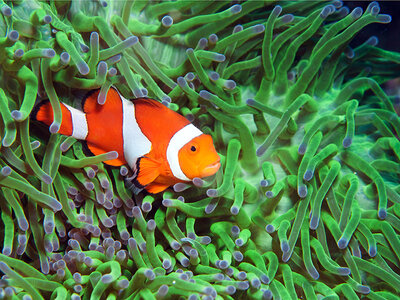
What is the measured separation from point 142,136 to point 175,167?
166mm

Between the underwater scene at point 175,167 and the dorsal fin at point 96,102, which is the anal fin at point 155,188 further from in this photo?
the dorsal fin at point 96,102

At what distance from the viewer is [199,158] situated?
1.21 metres

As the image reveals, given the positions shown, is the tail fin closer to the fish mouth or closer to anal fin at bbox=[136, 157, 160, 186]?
anal fin at bbox=[136, 157, 160, 186]

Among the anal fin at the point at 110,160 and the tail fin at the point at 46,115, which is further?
the anal fin at the point at 110,160

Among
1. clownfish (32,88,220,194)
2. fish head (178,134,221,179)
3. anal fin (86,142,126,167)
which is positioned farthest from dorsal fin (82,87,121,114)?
fish head (178,134,221,179)

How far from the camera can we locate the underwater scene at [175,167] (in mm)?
1171

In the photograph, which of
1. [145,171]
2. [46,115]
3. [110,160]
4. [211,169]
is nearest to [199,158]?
[211,169]

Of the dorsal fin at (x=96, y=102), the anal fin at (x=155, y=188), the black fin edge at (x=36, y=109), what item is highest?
the black fin edge at (x=36, y=109)

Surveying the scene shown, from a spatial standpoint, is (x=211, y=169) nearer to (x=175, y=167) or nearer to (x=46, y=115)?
→ (x=175, y=167)

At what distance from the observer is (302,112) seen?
1514 mm

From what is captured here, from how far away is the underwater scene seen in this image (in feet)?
3.84

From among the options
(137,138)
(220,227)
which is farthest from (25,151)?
(220,227)

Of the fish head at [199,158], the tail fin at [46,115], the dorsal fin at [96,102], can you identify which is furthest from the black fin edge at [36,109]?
the fish head at [199,158]

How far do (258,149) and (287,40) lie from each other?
1.71 ft
